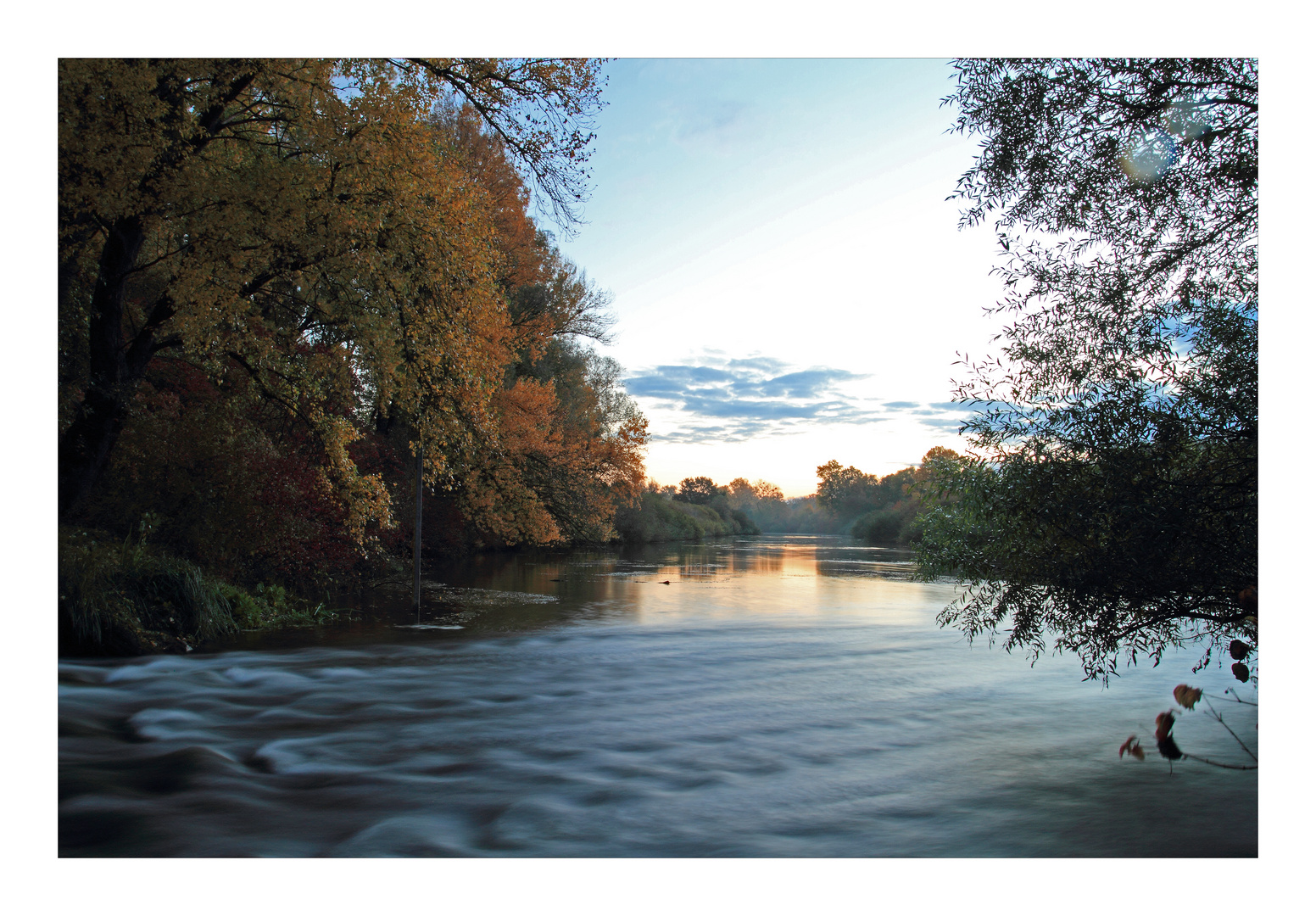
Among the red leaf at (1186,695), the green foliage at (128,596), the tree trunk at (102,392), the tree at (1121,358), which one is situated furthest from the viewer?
the green foliage at (128,596)

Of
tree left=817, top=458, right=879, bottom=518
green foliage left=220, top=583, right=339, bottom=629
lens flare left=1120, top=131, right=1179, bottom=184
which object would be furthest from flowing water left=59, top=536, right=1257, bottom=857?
tree left=817, top=458, right=879, bottom=518

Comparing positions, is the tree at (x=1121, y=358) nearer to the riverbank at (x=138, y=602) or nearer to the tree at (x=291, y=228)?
the tree at (x=291, y=228)

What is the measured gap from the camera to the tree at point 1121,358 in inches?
223

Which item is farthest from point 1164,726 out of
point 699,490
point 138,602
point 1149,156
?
point 699,490

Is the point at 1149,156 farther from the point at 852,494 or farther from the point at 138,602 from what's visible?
the point at 852,494

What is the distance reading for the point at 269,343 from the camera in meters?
8.68

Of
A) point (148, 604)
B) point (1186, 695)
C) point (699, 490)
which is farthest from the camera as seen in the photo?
point (699, 490)

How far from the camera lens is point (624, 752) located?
6664 mm

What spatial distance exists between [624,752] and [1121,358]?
524 cm

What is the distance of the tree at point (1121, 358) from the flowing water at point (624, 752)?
1.47 m

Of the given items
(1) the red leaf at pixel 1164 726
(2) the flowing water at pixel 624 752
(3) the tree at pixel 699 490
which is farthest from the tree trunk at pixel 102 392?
(3) the tree at pixel 699 490

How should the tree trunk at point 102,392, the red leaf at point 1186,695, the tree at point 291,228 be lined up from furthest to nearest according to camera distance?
the tree trunk at point 102,392 → the tree at point 291,228 → the red leaf at point 1186,695
